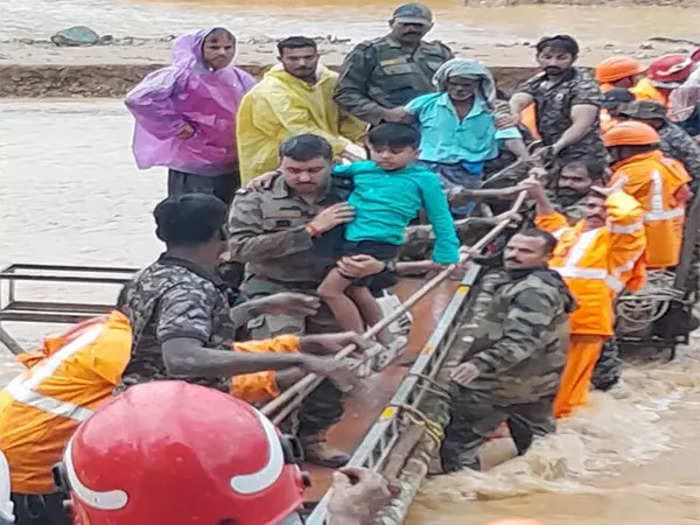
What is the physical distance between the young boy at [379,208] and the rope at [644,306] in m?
3.10

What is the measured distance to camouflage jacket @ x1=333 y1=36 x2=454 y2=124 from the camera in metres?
8.35

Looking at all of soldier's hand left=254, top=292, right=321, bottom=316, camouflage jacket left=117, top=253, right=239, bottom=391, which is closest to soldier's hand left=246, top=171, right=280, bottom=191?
soldier's hand left=254, top=292, right=321, bottom=316

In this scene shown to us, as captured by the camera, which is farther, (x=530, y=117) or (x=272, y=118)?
(x=530, y=117)

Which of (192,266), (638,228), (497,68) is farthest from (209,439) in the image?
(497,68)

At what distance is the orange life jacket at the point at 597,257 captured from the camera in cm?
800

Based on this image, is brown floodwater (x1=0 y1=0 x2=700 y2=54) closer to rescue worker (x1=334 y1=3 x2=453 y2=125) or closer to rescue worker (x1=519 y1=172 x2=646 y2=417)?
rescue worker (x1=334 y1=3 x2=453 y2=125)

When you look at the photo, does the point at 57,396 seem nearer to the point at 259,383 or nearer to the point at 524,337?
the point at 259,383

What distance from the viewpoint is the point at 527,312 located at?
6.93 meters

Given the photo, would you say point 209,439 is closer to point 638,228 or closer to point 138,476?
point 138,476

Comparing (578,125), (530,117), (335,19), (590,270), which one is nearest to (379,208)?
(590,270)

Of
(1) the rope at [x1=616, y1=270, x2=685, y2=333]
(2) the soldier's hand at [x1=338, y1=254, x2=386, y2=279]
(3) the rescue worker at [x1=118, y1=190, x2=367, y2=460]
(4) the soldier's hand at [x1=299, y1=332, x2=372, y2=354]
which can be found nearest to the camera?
(3) the rescue worker at [x1=118, y1=190, x2=367, y2=460]

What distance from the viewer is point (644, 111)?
9945mm

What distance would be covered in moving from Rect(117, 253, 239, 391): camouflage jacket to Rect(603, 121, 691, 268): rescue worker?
16.2ft

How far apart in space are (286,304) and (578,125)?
3683mm
